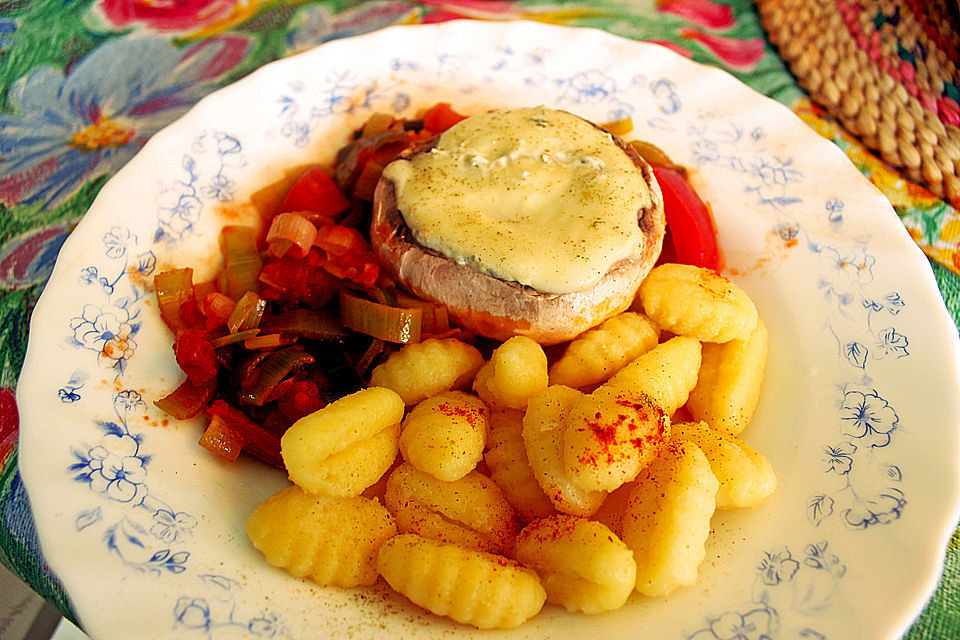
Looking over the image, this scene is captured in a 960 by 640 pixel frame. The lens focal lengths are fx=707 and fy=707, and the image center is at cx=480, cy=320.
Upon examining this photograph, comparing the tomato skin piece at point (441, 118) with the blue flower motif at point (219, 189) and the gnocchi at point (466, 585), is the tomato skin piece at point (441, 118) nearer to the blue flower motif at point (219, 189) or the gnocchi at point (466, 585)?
the blue flower motif at point (219, 189)

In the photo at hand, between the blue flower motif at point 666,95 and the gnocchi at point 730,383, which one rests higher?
the blue flower motif at point 666,95

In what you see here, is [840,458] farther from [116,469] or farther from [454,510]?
[116,469]

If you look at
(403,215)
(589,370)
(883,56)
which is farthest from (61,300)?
(883,56)

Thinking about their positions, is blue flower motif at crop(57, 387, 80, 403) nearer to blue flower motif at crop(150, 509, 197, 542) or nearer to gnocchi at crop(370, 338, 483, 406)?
blue flower motif at crop(150, 509, 197, 542)

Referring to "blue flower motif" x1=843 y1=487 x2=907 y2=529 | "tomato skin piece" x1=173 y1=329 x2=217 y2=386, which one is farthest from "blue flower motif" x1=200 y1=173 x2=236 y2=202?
"blue flower motif" x1=843 y1=487 x2=907 y2=529

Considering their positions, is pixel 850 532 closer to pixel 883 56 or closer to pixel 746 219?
pixel 746 219

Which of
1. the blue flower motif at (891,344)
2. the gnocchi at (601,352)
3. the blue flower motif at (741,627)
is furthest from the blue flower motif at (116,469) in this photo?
the blue flower motif at (891,344)

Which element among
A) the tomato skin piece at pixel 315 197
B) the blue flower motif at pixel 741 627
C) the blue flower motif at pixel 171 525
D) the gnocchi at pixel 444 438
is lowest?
the blue flower motif at pixel 741 627
